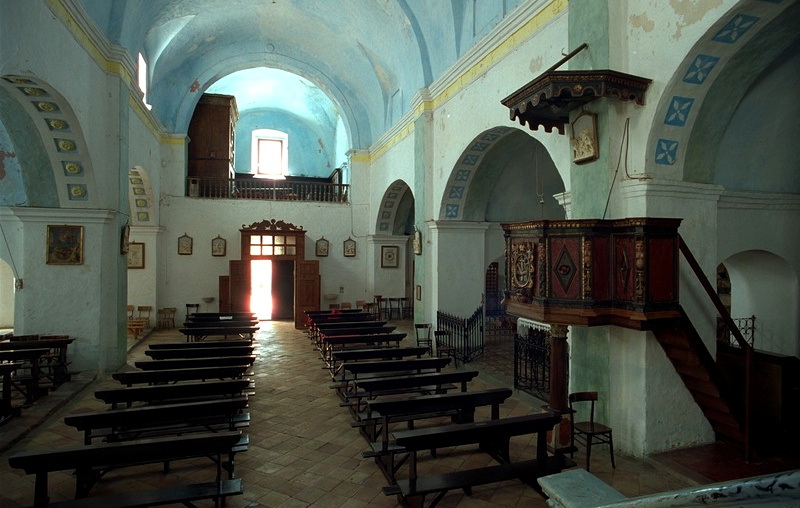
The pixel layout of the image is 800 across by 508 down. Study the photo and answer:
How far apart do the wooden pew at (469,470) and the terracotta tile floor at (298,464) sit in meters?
Answer: 0.33

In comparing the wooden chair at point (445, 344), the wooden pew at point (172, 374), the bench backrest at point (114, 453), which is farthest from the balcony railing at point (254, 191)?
the bench backrest at point (114, 453)

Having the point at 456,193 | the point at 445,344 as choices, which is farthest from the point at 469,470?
the point at 456,193

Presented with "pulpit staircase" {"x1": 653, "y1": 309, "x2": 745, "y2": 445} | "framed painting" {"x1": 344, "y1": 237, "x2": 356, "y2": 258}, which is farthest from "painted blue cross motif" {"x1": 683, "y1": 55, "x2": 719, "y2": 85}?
"framed painting" {"x1": 344, "y1": 237, "x2": 356, "y2": 258}

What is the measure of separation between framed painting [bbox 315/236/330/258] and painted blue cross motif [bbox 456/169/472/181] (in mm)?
7790

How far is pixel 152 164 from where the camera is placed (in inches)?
555

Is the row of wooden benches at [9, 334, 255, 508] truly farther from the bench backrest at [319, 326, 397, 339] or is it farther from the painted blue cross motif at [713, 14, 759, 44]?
the painted blue cross motif at [713, 14, 759, 44]

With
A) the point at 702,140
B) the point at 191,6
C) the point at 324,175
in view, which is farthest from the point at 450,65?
the point at 324,175

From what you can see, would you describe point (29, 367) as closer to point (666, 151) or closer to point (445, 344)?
point (445, 344)

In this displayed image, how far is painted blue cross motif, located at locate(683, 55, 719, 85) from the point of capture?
475cm

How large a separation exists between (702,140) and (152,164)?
1398 centimetres

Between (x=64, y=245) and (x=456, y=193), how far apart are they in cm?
758

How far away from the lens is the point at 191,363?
261 inches

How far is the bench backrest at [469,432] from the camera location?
3832 millimetres

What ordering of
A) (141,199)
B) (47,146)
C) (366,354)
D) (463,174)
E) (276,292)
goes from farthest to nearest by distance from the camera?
(276,292) < (141,199) < (463,174) < (47,146) < (366,354)
